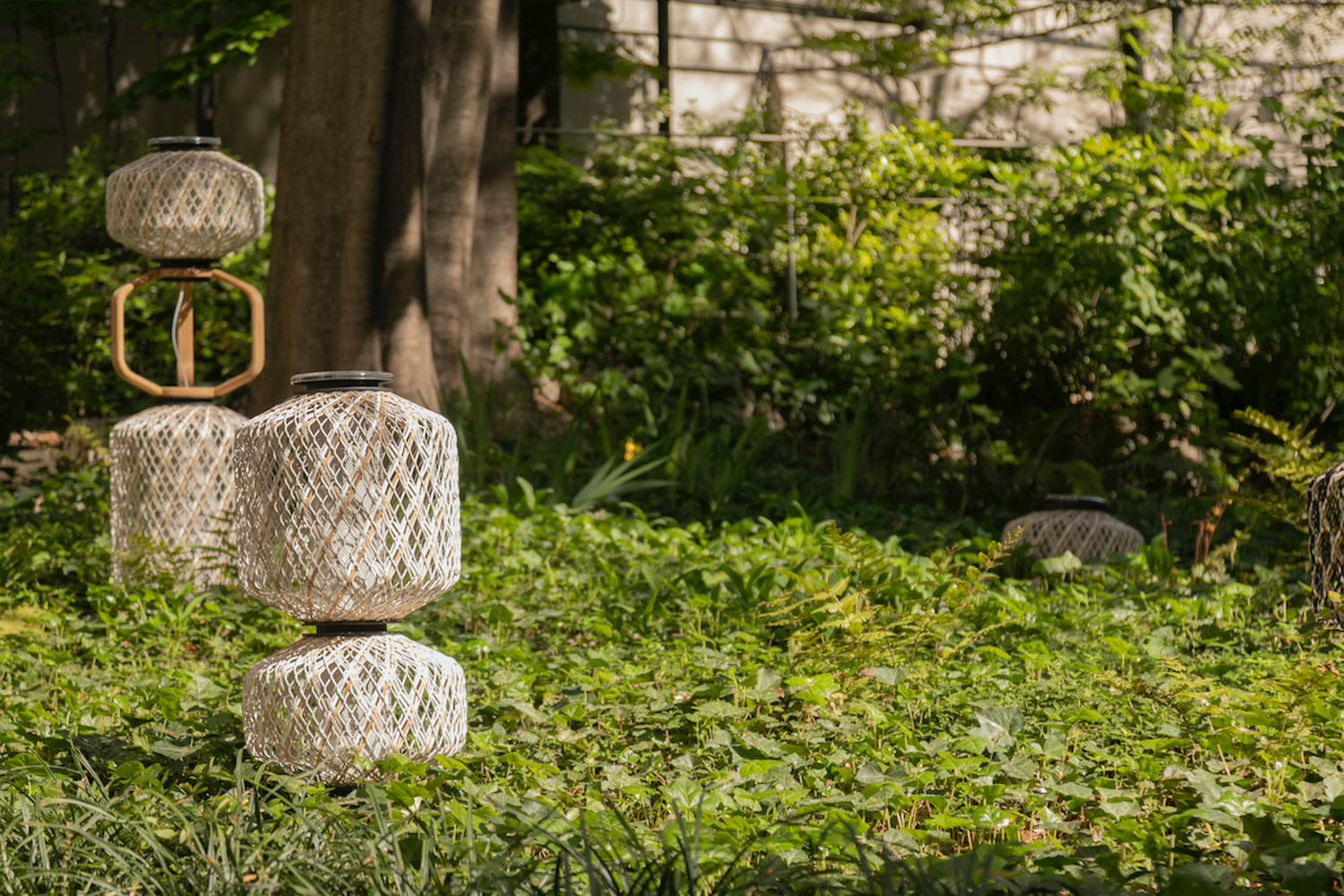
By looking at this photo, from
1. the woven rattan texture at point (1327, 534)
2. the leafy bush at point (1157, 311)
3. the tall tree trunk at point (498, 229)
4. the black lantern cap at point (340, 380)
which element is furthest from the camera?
the tall tree trunk at point (498, 229)

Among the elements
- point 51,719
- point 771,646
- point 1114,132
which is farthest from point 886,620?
point 1114,132

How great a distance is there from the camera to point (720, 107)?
13594mm

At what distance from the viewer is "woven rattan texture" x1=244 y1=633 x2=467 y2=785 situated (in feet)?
9.42

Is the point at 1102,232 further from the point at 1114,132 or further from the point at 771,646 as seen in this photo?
the point at 771,646

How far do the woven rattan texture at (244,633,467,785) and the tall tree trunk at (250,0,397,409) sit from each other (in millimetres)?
3241

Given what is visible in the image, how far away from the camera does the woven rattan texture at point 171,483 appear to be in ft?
16.3

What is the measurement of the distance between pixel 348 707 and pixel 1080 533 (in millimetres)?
3767

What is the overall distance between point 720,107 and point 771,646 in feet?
33.7

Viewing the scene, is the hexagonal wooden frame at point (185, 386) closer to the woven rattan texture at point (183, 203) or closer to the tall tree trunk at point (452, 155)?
the woven rattan texture at point (183, 203)

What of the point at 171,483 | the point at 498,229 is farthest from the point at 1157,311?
the point at 171,483

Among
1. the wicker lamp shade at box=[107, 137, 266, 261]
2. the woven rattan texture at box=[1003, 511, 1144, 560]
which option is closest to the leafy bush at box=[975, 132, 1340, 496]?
the woven rattan texture at box=[1003, 511, 1144, 560]

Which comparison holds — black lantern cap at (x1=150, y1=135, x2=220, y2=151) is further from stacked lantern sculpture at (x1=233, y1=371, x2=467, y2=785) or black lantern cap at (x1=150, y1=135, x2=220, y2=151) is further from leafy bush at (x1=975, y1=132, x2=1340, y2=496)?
leafy bush at (x1=975, y1=132, x2=1340, y2=496)

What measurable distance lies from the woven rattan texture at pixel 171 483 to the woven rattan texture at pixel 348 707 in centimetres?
215

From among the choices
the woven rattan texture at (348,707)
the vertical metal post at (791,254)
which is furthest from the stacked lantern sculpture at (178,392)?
the vertical metal post at (791,254)
